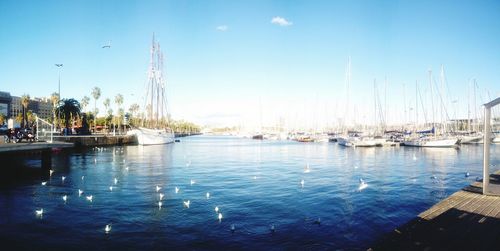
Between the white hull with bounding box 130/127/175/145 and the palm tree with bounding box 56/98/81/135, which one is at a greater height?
the palm tree with bounding box 56/98/81/135

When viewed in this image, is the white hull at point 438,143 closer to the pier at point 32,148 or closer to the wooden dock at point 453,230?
the wooden dock at point 453,230

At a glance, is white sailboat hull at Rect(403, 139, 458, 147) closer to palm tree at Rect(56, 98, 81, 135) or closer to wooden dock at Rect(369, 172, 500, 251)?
wooden dock at Rect(369, 172, 500, 251)

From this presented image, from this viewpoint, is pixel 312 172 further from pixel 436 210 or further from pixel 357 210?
pixel 436 210

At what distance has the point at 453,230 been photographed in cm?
1078

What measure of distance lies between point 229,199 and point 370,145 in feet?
225

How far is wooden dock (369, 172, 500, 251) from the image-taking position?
31.2ft

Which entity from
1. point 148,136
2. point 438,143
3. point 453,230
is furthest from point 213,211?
point 148,136

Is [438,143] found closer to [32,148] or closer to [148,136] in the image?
[148,136]

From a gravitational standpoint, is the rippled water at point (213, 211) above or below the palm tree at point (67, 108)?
below

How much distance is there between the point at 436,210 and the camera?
13688 mm

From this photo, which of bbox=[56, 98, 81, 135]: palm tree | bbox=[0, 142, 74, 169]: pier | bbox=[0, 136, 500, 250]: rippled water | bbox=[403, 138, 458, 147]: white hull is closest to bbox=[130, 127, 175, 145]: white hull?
bbox=[56, 98, 81, 135]: palm tree

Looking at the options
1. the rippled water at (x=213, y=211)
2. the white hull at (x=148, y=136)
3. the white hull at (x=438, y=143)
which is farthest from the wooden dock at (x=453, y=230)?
the white hull at (x=148, y=136)

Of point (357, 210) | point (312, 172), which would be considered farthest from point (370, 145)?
point (357, 210)

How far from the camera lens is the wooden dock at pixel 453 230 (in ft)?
31.2
